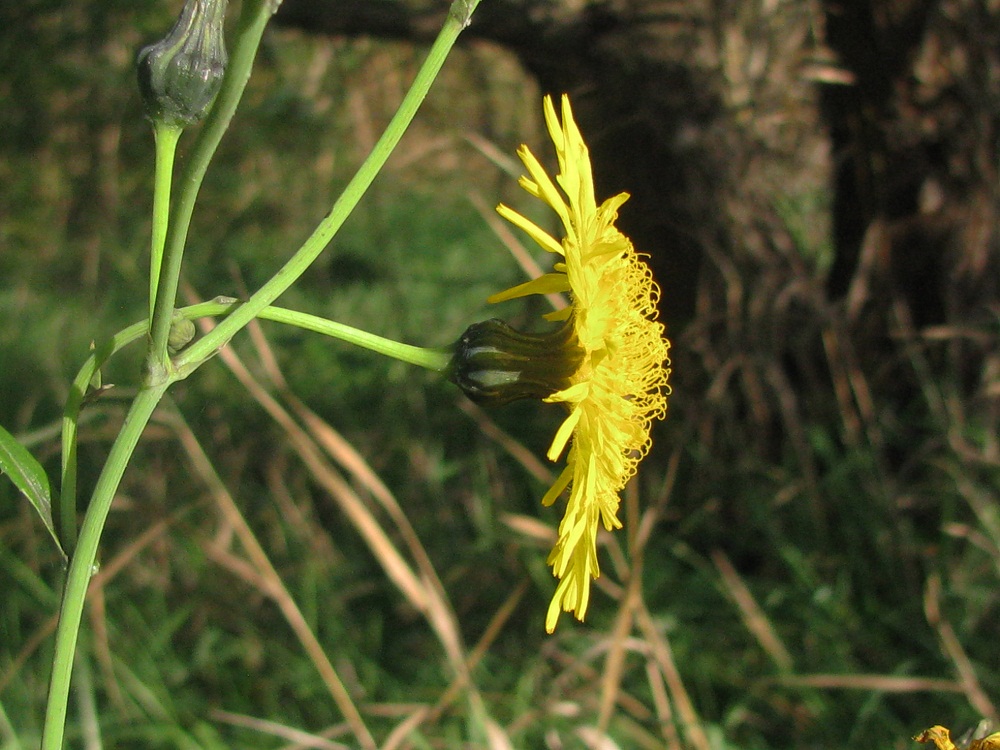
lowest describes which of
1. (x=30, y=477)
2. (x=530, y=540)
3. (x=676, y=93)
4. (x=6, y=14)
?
(x=530, y=540)

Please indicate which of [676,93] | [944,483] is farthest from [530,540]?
[676,93]

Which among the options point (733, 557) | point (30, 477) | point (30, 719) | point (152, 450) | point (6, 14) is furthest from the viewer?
point (6, 14)

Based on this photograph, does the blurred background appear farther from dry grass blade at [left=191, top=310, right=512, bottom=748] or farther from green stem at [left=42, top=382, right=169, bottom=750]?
green stem at [left=42, top=382, right=169, bottom=750]

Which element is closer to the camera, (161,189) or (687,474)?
(161,189)

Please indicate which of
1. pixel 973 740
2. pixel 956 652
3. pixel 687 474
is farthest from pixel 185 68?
pixel 687 474

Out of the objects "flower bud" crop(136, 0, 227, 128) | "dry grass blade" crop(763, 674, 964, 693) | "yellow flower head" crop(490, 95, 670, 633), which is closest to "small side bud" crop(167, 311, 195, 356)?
"flower bud" crop(136, 0, 227, 128)

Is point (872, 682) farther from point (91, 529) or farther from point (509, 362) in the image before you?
point (91, 529)

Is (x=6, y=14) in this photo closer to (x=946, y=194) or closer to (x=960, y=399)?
(x=946, y=194)
